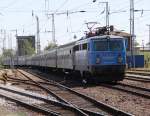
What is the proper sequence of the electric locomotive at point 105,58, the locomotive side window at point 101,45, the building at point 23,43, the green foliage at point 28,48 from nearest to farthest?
the electric locomotive at point 105,58 → the locomotive side window at point 101,45 → the building at point 23,43 → the green foliage at point 28,48

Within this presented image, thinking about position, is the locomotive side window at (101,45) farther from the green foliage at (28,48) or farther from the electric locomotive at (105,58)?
the green foliage at (28,48)

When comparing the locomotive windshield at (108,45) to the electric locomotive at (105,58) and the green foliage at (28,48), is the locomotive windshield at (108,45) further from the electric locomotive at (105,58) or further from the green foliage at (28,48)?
the green foliage at (28,48)

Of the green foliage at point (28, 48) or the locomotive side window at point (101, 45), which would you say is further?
the green foliage at point (28, 48)

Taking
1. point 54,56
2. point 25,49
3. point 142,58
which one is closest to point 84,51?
point 54,56

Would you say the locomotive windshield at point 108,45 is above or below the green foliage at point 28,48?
below

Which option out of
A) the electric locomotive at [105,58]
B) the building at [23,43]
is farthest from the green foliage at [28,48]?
the electric locomotive at [105,58]

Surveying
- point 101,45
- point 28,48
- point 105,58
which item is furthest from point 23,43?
point 105,58

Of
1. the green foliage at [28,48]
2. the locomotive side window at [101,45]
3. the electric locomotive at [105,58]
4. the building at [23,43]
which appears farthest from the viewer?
the green foliage at [28,48]

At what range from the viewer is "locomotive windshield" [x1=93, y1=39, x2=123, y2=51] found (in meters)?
27.1

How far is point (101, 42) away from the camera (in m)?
27.2

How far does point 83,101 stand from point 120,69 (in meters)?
8.60

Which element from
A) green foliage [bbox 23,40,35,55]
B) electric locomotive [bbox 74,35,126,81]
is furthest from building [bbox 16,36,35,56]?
electric locomotive [bbox 74,35,126,81]

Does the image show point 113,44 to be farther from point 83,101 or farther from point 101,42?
point 83,101

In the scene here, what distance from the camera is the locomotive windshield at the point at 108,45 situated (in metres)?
27.1
